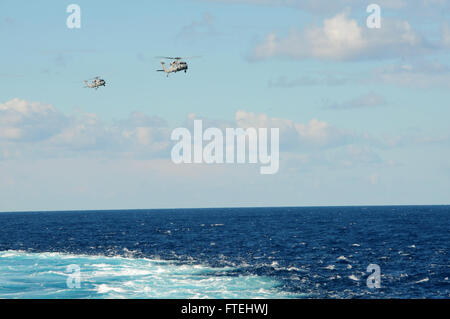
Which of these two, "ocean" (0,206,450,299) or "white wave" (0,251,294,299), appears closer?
"white wave" (0,251,294,299)

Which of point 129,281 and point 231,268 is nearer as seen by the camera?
point 129,281

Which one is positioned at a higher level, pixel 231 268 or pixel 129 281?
pixel 129 281

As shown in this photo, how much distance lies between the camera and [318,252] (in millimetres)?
101688

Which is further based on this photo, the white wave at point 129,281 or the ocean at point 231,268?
the ocean at point 231,268
